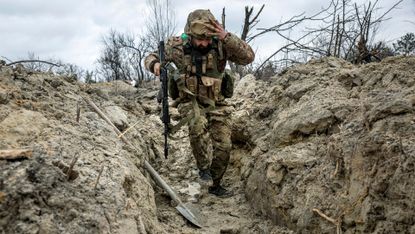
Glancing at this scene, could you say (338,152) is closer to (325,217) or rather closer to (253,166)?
(325,217)

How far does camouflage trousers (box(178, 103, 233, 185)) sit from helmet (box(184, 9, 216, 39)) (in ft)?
Result: 2.67

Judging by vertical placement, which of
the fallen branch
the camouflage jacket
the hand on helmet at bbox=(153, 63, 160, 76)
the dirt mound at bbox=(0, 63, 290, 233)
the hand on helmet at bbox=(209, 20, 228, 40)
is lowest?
the fallen branch

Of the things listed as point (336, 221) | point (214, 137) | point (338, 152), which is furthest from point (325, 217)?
point (214, 137)

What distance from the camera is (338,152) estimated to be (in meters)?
2.98

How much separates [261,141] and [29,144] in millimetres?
2643

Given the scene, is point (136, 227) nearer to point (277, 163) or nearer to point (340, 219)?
point (340, 219)

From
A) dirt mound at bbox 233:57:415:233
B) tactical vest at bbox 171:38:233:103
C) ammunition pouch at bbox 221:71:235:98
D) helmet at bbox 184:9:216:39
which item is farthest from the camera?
ammunition pouch at bbox 221:71:235:98

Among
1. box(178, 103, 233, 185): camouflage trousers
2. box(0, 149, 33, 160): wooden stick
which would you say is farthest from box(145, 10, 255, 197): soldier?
box(0, 149, 33, 160): wooden stick

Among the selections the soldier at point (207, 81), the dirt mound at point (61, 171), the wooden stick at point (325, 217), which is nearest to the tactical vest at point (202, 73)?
the soldier at point (207, 81)

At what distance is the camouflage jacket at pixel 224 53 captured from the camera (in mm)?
4625

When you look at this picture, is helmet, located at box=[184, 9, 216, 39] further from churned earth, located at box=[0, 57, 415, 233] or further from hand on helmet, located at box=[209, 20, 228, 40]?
churned earth, located at box=[0, 57, 415, 233]

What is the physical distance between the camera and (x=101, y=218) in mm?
2268

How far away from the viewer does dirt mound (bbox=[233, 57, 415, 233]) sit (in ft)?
7.94

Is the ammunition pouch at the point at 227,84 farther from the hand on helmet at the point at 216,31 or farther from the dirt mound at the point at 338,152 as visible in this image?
the dirt mound at the point at 338,152
